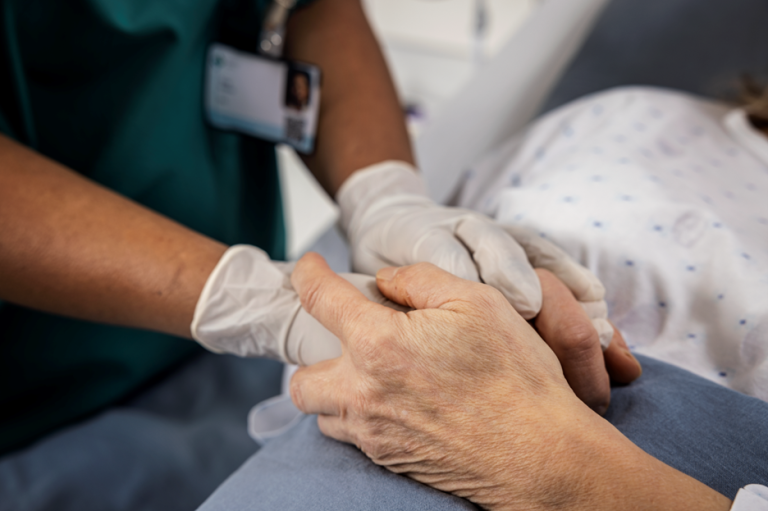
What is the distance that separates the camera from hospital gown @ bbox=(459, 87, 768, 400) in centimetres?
58

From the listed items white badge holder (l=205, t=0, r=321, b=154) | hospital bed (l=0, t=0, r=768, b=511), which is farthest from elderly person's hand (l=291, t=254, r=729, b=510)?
white badge holder (l=205, t=0, r=321, b=154)

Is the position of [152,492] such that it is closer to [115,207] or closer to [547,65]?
[115,207]

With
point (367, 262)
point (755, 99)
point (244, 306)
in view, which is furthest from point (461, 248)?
point (755, 99)

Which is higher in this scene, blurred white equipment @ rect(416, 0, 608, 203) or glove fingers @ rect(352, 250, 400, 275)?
blurred white equipment @ rect(416, 0, 608, 203)

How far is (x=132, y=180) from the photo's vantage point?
79 centimetres

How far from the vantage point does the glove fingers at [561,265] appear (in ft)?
1.82

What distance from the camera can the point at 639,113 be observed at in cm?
86

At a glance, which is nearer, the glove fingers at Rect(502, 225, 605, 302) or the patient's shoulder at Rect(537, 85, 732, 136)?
the glove fingers at Rect(502, 225, 605, 302)

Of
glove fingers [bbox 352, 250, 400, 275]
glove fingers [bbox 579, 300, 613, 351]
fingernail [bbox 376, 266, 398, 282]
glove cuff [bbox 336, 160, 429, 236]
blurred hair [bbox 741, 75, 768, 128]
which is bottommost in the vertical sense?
glove fingers [bbox 352, 250, 400, 275]

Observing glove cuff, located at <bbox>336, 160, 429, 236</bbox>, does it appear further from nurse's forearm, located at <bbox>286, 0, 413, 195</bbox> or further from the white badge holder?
the white badge holder

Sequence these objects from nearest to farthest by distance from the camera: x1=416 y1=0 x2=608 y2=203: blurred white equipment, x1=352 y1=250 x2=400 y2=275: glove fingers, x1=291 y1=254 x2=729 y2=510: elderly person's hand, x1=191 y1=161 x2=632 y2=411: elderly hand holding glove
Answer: x1=291 y1=254 x2=729 y2=510: elderly person's hand → x1=191 y1=161 x2=632 y2=411: elderly hand holding glove → x1=352 y1=250 x2=400 y2=275: glove fingers → x1=416 y1=0 x2=608 y2=203: blurred white equipment

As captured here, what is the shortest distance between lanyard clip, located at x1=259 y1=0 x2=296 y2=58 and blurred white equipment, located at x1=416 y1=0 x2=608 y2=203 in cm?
34

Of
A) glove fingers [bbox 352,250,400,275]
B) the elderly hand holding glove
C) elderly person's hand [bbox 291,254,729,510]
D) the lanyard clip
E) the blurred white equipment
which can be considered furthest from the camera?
the blurred white equipment

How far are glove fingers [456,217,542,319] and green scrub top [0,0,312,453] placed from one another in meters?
0.53
